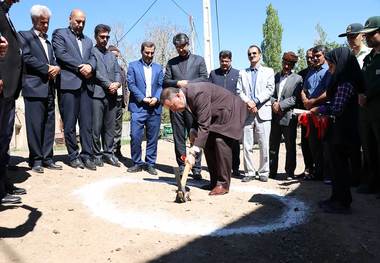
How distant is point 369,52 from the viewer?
6.31 metres

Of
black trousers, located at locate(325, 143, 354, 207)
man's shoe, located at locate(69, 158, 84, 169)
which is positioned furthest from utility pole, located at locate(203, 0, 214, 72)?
black trousers, located at locate(325, 143, 354, 207)

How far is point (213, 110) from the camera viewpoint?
600cm

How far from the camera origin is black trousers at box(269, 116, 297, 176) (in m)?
7.30

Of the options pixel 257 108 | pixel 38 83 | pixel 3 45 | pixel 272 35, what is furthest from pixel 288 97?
pixel 272 35

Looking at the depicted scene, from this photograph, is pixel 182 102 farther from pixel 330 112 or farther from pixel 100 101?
pixel 100 101

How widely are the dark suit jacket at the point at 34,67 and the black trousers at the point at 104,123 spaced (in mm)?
991

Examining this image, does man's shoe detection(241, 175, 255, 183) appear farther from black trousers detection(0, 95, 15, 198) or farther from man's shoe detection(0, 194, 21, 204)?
black trousers detection(0, 95, 15, 198)

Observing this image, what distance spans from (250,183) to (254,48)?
223 cm

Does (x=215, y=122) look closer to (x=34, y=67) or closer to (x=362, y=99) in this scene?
(x=362, y=99)

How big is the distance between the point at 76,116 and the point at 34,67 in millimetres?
1091

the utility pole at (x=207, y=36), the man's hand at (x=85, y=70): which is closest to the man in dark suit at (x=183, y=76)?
the man's hand at (x=85, y=70)

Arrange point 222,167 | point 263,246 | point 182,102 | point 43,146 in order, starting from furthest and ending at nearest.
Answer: point 43,146, point 222,167, point 182,102, point 263,246

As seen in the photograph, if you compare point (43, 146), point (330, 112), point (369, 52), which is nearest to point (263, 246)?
point (330, 112)

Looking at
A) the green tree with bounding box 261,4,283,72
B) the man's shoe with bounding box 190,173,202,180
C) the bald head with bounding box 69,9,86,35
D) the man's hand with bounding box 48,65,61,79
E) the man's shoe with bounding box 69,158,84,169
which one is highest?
the green tree with bounding box 261,4,283,72
